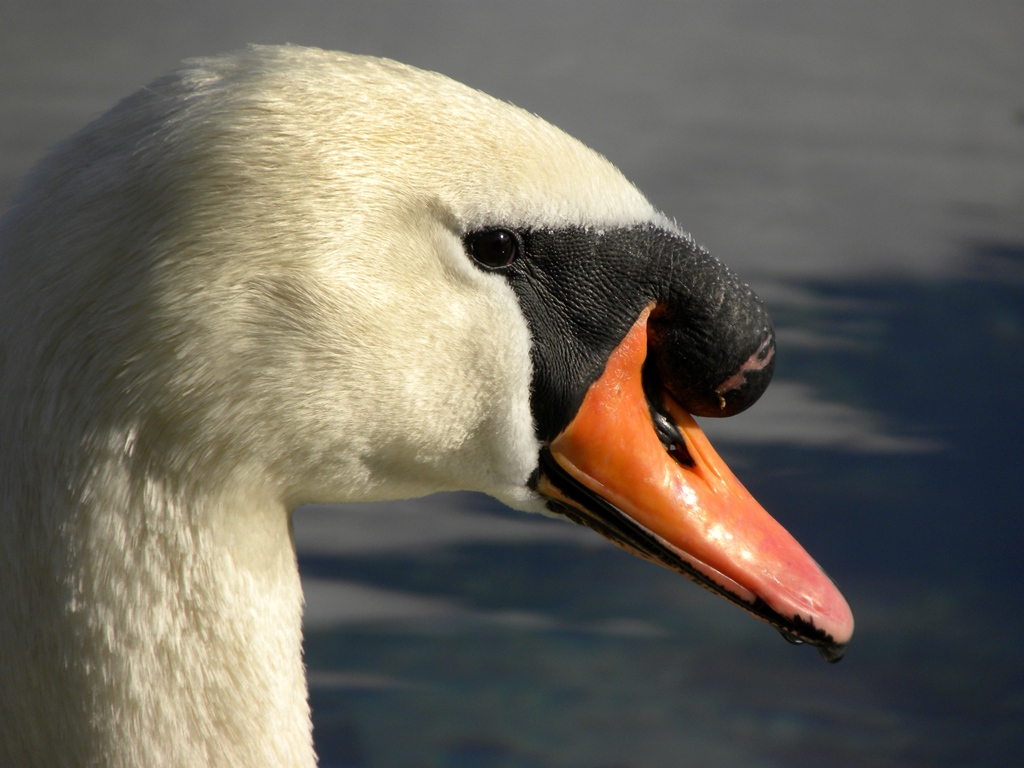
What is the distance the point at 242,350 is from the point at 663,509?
1.62 ft

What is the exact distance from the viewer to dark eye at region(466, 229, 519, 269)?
1131 millimetres

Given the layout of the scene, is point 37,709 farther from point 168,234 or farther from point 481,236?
point 481,236

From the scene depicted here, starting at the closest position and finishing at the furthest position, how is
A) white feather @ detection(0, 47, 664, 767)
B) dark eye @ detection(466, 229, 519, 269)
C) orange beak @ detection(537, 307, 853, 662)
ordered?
white feather @ detection(0, 47, 664, 767), dark eye @ detection(466, 229, 519, 269), orange beak @ detection(537, 307, 853, 662)

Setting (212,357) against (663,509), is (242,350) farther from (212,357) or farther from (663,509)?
(663,509)

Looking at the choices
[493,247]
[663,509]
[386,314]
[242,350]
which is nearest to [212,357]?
[242,350]

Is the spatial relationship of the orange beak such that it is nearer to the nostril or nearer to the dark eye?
the nostril

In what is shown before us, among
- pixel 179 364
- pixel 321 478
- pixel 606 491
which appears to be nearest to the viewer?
pixel 179 364

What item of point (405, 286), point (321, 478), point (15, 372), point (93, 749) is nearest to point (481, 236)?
point (405, 286)

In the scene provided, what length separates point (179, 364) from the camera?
1001 mm

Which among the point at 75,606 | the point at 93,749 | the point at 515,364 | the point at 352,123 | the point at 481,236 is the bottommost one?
the point at 93,749

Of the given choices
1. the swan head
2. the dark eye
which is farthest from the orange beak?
the dark eye

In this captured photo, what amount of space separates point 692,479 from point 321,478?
0.42 metres

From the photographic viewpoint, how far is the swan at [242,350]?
1003 mm

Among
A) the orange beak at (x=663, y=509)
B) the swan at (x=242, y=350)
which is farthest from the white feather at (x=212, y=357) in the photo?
the orange beak at (x=663, y=509)
